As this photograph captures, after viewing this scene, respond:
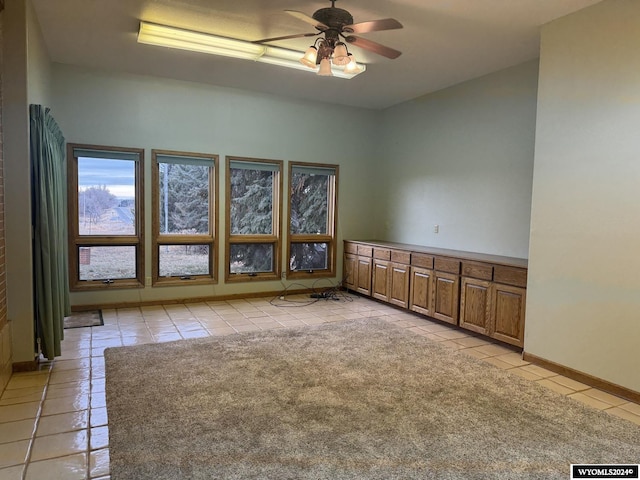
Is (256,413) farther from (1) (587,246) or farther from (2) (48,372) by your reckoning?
(1) (587,246)

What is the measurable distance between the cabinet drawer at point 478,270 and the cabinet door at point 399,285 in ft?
3.10

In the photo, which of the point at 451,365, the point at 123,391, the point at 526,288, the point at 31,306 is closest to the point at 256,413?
the point at 123,391

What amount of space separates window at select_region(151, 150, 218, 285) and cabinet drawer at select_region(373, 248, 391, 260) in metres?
2.23

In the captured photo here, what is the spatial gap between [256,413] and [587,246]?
9.02 ft

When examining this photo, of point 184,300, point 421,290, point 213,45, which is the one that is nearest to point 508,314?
point 421,290

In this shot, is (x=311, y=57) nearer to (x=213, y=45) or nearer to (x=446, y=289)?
(x=213, y=45)

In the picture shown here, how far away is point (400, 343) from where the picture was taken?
4199mm

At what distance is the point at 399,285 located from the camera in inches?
217

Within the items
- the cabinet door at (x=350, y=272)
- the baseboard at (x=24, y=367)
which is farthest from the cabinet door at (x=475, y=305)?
the baseboard at (x=24, y=367)

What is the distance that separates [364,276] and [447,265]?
1.66 metres

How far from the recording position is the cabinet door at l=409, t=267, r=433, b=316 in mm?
5062

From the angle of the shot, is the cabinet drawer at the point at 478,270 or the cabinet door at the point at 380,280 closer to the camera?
the cabinet drawer at the point at 478,270

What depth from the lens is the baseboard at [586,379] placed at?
3.03m

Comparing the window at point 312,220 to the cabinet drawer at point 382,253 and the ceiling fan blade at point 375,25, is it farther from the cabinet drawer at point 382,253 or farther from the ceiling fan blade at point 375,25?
the ceiling fan blade at point 375,25
